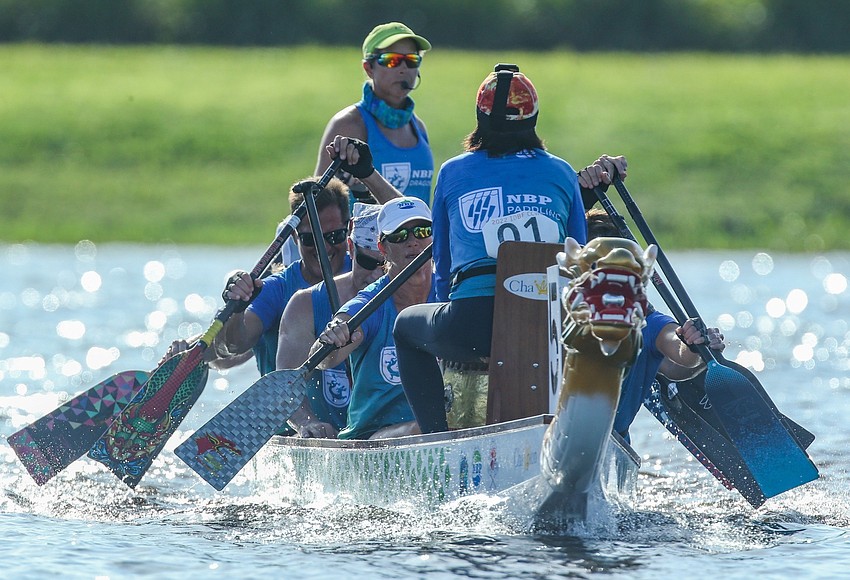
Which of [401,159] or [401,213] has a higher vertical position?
[401,159]

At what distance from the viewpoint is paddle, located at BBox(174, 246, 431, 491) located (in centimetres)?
823

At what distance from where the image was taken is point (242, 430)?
27.2 ft

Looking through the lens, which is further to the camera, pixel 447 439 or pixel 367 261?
pixel 367 261

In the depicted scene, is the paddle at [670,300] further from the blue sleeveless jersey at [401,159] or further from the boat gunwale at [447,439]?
the blue sleeveless jersey at [401,159]

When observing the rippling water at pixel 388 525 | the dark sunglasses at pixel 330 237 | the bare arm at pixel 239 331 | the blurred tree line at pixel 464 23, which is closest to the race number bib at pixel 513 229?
the rippling water at pixel 388 525

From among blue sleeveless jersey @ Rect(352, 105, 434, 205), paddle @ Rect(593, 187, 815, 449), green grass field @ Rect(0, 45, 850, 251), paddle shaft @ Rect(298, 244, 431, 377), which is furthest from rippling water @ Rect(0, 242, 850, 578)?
green grass field @ Rect(0, 45, 850, 251)

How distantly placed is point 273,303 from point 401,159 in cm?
139

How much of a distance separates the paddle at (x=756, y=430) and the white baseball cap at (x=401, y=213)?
1101 millimetres

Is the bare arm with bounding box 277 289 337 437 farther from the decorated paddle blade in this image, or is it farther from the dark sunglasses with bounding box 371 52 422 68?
the dark sunglasses with bounding box 371 52 422 68

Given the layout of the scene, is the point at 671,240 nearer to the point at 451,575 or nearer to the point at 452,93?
the point at 452,93

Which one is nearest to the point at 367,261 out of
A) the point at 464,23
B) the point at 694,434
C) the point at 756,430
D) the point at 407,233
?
the point at 407,233

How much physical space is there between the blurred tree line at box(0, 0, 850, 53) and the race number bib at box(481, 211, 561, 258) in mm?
35147

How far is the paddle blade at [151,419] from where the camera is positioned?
350 inches

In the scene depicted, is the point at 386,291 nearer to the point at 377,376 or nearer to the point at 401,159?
the point at 377,376
